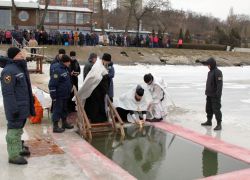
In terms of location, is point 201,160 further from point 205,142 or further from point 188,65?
point 188,65

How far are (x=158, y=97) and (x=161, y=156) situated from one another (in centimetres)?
227

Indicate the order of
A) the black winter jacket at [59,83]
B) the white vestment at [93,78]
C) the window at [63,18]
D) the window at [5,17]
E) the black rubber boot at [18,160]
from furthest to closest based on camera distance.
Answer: the window at [63,18], the window at [5,17], the white vestment at [93,78], the black winter jacket at [59,83], the black rubber boot at [18,160]

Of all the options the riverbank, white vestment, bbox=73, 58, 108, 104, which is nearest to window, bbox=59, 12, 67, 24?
the riverbank

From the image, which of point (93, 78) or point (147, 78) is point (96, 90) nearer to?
point (93, 78)

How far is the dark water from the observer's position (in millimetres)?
4359

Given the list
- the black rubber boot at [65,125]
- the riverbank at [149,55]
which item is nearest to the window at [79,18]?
the riverbank at [149,55]

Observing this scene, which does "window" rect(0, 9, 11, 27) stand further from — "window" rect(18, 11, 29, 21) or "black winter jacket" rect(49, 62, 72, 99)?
"black winter jacket" rect(49, 62, 72, 99)

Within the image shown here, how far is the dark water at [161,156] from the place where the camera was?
4359 millimetres

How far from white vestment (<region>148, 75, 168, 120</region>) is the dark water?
85 centimetres

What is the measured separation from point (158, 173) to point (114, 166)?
0.66 m

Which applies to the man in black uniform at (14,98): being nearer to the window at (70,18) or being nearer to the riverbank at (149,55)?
the riverbank at (149,55)

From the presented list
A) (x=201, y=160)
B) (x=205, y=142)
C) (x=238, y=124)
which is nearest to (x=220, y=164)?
(x=201, y=160)

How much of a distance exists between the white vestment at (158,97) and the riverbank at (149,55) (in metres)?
16.9

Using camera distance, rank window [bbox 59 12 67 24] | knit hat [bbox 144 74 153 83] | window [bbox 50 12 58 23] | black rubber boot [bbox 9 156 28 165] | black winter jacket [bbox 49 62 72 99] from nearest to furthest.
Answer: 1. black rubber boot [bbox 9 156 28 165]
2. black winter jacket [bbox 49 62 72 99]
3. knit hat [bbox 144 74 153 83]
4. window [bbox 50 12 58 23]
5. window [bbox 59 12 67 24]
